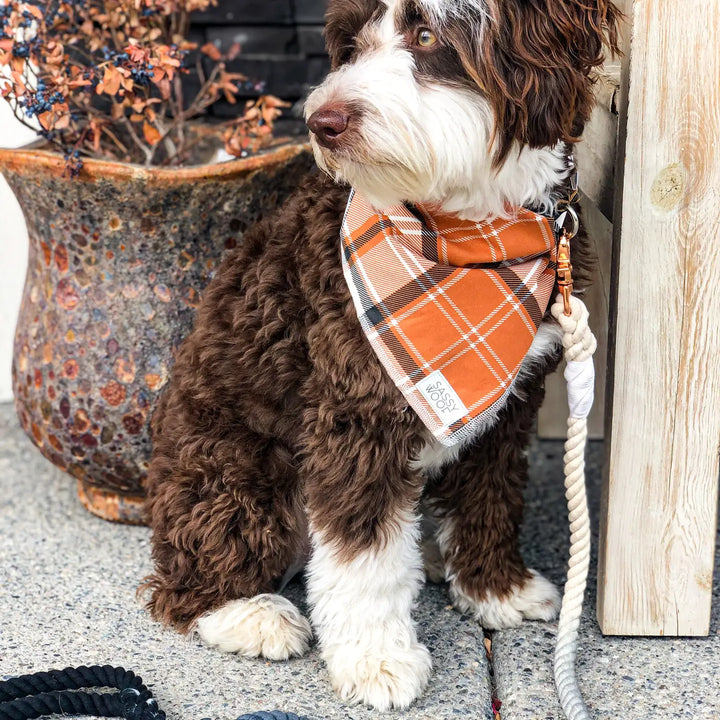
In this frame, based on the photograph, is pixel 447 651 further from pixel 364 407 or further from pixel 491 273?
pixel 491 273

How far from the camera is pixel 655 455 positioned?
2457 millimetres

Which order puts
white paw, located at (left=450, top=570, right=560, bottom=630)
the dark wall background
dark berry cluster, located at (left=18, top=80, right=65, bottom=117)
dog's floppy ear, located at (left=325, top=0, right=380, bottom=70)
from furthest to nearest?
Result: the dark wall background
dark berry cluster, located at (left=18, top=80, right=65, bottom=117)
white paw, located at (left=450, top=570, right=560, bottom=630)
dog's floppy ear, located at (left=325, top=0, right=380, bottom=70)

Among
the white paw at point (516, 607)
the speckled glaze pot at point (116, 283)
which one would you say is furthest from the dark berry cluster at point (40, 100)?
the white paw at point (516, 607)

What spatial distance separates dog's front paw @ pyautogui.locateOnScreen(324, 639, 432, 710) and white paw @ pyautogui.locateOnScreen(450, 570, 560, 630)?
34 centimetres

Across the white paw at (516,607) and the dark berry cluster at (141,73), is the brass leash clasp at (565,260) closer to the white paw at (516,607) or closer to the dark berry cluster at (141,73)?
the white paw at (516,607)

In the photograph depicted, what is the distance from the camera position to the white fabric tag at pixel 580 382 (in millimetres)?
2215

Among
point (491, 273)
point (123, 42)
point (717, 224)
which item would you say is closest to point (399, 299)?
point (491, 273)

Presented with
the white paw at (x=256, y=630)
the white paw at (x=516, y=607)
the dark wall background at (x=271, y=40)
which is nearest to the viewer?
the white paw at (x=256, y=630)

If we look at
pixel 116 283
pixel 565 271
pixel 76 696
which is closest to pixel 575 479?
pixel 565 271

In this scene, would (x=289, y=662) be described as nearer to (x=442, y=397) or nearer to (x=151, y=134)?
(x=442, y=397)

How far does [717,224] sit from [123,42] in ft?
6.42

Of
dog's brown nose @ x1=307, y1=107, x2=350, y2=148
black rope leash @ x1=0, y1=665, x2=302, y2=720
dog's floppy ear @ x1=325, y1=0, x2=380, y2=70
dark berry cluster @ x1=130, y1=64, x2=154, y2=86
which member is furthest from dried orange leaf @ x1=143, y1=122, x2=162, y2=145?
black rope leash @ x1=0, y1=665, x2=302, y2=720

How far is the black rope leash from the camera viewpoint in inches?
85.4

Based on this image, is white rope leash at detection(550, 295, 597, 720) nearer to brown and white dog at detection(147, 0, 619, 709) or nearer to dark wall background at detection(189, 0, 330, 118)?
brown and white dog at detection(147, 0, 619, 709)
